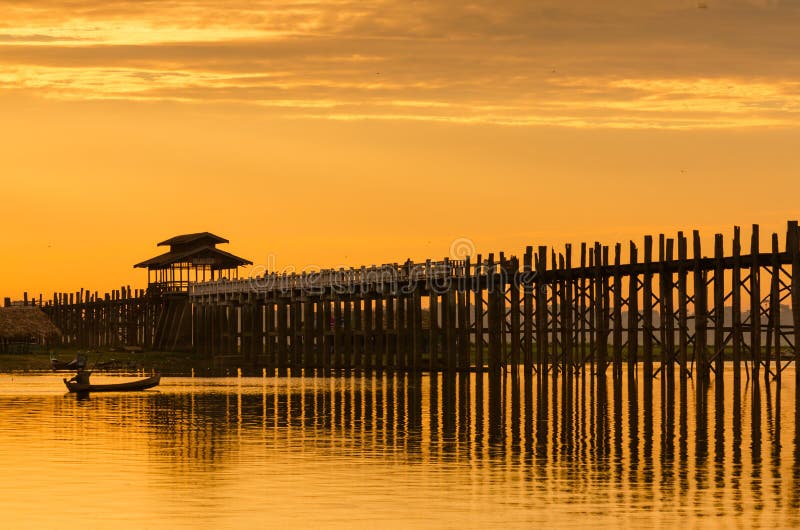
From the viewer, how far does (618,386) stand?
198 ft

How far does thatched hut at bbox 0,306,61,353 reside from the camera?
8831 centimetres

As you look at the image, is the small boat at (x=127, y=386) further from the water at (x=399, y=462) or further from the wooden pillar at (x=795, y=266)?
the wooden pillar at (x=795, y=266)

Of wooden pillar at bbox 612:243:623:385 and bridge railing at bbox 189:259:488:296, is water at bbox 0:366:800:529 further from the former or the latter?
bridge railing at bbox 189:259:488:296

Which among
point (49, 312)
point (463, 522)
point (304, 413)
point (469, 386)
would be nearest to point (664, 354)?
point (469, 386)

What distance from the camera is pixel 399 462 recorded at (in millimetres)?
32594

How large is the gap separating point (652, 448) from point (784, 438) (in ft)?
14.5

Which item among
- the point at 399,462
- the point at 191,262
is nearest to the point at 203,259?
the point at 191,262

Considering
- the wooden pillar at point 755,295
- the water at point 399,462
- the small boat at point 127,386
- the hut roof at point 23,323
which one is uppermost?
the wooden pillar at point 755,295

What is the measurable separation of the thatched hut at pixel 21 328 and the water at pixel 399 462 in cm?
3547

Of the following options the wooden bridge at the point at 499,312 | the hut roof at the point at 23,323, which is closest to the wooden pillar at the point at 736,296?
the wooden bridge at the point at 499,312

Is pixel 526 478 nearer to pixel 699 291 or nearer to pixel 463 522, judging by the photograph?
pixel 463 522

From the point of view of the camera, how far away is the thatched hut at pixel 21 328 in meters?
88.3

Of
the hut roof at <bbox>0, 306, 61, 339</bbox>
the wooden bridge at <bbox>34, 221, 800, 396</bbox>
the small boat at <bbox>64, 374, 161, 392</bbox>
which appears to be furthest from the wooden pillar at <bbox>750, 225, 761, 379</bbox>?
the hut roof at <bbox>0, 306, 61, 339</bbox>

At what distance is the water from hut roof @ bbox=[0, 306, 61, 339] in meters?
35.3
